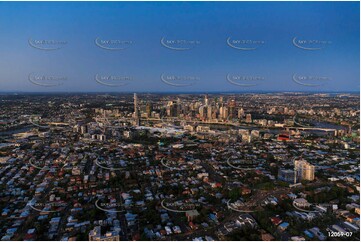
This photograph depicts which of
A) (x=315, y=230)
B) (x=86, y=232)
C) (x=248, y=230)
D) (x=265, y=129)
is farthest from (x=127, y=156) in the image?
(x=265, y=129)

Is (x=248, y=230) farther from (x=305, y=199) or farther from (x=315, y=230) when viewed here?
(x=305, y=199)

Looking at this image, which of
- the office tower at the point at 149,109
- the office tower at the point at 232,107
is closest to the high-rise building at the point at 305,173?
A: the office tower at the point at 232,107

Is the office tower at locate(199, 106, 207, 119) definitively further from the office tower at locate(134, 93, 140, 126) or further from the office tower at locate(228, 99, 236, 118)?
the office tower at locate(134, 93, 140, 126)

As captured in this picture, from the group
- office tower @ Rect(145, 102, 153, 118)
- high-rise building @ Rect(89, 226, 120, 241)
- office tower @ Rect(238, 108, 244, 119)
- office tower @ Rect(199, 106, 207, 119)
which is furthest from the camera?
office tower @ Rect(238, 108, 244, 119)

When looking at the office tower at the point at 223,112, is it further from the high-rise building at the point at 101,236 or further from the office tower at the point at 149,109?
the high-rise building at the point at 101,236

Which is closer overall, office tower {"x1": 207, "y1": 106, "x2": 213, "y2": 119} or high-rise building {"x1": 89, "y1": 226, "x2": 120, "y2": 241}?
high-rise building {"x1": 89, "y1": 226, "x2": 120, "y2": 241}

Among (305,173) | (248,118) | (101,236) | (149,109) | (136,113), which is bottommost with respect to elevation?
(101,236)

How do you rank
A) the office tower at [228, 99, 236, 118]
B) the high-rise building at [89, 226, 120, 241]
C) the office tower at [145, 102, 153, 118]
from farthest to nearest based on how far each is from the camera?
1. the office tower at [228, 99, 236, 118]
2. the office tower at [145, 102, 153, 118]
3. the high-rise building at [89, 226, 120, 241]

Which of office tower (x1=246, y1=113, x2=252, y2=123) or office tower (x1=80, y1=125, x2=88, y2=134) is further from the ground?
office tower (x1=246, y1=113, x2=252, y2=123)

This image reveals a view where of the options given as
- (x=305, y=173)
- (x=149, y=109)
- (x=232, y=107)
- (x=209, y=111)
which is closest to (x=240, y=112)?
(x=232, y=107)

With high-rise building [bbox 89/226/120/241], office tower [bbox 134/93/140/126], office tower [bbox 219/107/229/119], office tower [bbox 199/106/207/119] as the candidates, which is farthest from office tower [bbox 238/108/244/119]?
high-rise building [bbox 89/226/120/241]

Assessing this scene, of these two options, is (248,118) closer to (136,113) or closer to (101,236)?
(136,113)
